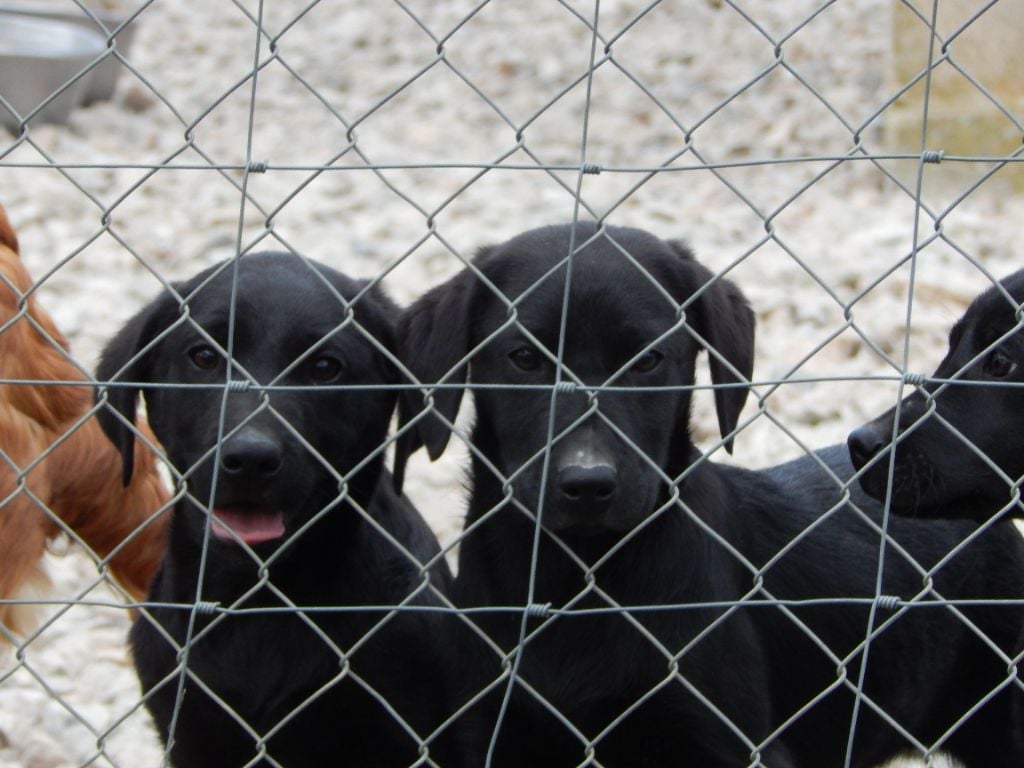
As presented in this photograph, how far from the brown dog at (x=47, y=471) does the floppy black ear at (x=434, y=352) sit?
80cm

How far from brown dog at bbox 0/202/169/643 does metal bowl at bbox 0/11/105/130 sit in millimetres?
4521

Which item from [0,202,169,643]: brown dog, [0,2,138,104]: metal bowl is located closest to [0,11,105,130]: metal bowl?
[0,2,138,104]: metal bowl

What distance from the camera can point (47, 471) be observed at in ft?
12.4

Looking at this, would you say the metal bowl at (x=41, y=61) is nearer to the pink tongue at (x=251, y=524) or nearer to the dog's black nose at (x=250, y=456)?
the pink tongue at (x=251, y=524)

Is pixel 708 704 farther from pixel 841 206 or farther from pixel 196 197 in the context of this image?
pixel 196 197

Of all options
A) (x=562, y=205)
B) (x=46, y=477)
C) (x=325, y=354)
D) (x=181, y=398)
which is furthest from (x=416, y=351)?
(x=562, y=205)

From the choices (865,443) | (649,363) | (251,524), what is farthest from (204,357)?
(865,443)

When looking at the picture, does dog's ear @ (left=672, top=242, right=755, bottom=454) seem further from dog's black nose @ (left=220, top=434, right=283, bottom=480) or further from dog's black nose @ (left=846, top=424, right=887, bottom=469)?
dog's black nose @ (left=220, top=434, right=283, bottom=480)

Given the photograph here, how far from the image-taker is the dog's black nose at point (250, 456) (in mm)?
2922

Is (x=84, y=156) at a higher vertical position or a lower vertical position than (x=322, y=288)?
lower

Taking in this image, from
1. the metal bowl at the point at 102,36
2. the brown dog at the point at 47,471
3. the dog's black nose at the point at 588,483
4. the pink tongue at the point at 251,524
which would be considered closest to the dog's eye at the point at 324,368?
the pink tongue at the point at 251,524

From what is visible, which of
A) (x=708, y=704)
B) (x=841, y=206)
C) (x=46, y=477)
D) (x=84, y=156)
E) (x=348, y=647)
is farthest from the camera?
(x=84, y=156)

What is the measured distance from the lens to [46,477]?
3770mm

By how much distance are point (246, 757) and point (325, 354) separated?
844 millimetres
